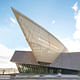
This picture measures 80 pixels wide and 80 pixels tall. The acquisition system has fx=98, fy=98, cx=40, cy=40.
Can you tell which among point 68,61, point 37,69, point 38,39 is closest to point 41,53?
point 38,39

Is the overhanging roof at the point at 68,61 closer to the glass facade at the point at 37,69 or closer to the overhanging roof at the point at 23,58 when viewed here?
the glass facade at the point at 37,69

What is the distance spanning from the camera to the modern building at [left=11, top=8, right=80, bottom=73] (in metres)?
13.5

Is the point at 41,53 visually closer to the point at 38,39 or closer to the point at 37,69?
the point at 38,39

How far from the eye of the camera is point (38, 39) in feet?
51.8

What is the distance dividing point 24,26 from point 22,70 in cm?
1559

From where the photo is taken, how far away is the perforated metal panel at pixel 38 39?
41.4ft

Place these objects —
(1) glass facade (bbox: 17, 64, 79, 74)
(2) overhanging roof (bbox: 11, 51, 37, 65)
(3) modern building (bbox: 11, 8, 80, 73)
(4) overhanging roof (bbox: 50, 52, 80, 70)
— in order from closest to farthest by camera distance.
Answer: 1. (3) modern building (bbox: 11, 8, 80, 73)
2. (4) overhanging roof (bbox: 50, 52, 80, 70)
3. (1) glass facade (bbox: 17, 64, 79, 74)
4. (2) overhanging roof (bbox: 11, 51, 37, 65)

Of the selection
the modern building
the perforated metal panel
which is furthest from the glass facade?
the perforated metal panel

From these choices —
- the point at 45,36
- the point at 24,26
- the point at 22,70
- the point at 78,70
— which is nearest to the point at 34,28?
the point at 24,26

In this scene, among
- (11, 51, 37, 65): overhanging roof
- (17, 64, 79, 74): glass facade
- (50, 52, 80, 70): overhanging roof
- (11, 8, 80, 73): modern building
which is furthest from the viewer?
(11, 51, 37, 65): overhanging roof

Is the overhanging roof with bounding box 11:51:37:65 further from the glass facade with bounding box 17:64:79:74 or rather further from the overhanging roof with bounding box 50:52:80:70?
the overhanging roof with bounding box 50:52:80:70

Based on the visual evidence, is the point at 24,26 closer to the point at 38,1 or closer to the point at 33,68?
the point at 38,1

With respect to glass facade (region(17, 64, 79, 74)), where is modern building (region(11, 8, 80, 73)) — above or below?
above

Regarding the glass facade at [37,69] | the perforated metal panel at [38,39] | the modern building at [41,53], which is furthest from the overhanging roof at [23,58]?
the perforated metal panel at [38,39]
